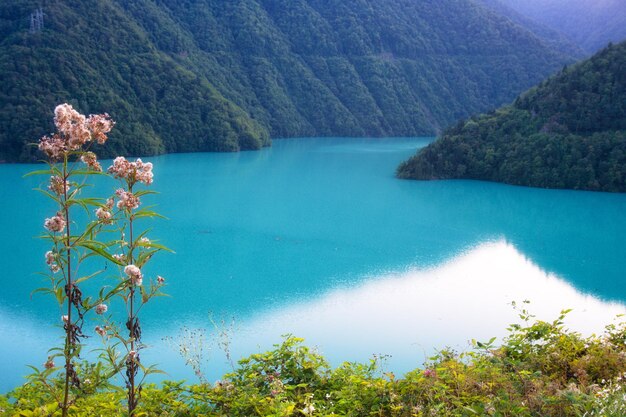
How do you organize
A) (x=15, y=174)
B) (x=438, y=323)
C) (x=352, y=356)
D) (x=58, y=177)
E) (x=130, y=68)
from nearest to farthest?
1. (x=58, y=177)
2. (x=352, y=356)
3. (x=438, y=323)
4. (x=15, y=174)
5. (x=130, y=68)

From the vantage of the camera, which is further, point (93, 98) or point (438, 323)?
point (93, 98)

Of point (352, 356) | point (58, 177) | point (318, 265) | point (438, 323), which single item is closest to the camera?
point (58, 177)

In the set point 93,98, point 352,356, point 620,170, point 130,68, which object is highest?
point 130,68

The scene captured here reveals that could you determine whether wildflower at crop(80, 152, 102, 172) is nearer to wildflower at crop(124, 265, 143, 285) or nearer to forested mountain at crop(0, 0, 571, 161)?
wildflower at crop(124, 265, 143, 285)

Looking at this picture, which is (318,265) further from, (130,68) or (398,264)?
(130,68)

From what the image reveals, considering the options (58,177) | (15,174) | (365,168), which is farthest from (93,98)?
(58,177)

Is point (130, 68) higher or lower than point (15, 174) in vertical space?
higher

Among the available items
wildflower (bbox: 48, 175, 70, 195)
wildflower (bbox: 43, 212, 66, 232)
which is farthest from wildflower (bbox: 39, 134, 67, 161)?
wildflower (bbox: 43, 212, 66, 232)
